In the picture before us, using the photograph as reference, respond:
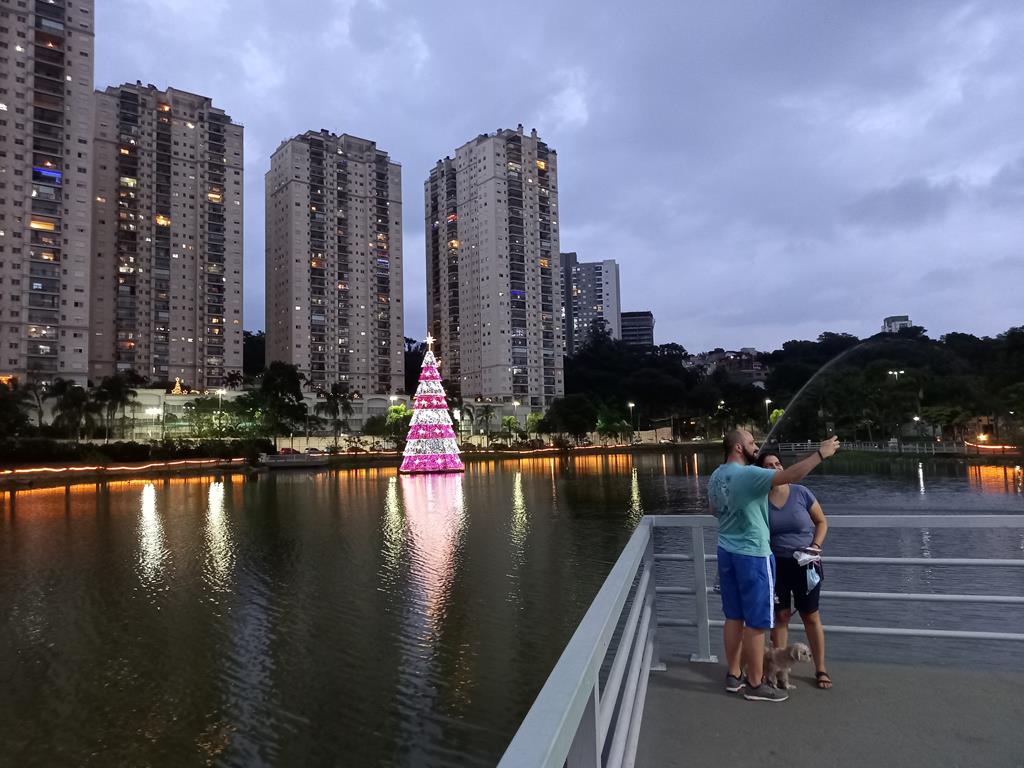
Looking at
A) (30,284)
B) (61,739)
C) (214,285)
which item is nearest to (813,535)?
(61,739)

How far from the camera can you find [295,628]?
9773 millimetres

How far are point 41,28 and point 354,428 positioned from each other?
69.0 meters

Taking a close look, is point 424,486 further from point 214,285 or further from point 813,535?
point 214,285

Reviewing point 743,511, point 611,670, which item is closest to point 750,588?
point 743,511

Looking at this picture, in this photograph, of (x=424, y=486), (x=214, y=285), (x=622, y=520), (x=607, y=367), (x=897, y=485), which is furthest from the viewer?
(x=607, y=367)

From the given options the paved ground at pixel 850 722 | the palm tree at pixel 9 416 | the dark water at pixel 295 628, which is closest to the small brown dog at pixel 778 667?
the paved ground at pixel 850 722

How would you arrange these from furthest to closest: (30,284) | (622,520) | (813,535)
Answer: (30,284) → (622,520) → (813,535)

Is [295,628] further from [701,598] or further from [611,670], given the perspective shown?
[611,670]

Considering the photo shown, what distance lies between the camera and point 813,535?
15.2 ft

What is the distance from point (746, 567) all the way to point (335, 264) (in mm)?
132156

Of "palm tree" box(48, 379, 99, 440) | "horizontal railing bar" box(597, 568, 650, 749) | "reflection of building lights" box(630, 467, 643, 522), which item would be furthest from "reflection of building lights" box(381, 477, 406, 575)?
"palm tree" box(48, 379, 99, 440)

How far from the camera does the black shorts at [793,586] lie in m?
4.50

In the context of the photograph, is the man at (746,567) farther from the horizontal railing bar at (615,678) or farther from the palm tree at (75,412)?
the palm tree at (75,412)

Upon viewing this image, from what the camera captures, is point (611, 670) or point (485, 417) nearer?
point (611, 670)
